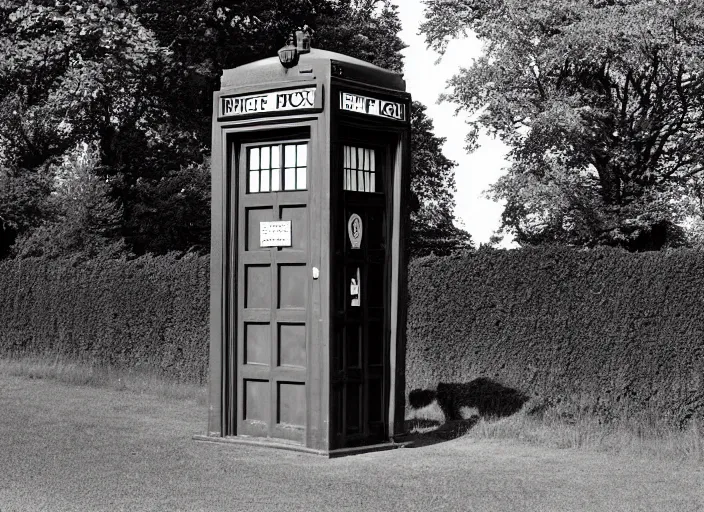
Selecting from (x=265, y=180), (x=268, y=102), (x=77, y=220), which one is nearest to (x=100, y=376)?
(x=265, y=180)

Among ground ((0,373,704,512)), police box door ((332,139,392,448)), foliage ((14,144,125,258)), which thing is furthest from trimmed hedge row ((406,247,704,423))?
foliage ((14,144,125,258))

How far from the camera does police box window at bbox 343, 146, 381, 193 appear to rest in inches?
391

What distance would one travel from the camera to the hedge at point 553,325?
38.1 ft

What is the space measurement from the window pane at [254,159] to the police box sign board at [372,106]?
1002mm

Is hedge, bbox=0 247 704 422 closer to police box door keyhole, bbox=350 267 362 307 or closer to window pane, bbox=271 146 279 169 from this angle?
police box door keyhole, bbox=350 267 362 307

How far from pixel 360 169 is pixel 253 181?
3.30 ft

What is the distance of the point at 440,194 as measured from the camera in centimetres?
4534

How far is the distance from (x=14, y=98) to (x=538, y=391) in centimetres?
2086

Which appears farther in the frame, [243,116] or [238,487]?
[243,116]

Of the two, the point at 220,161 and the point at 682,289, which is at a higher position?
the point at 220,161

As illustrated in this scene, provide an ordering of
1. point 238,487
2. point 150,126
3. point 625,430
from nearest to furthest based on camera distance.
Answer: point 238,487 → point 625,430 → point 150,126

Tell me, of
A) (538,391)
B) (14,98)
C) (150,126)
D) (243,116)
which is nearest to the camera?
(243,116)

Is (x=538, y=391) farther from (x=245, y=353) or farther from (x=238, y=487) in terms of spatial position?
(x=238, y=487)

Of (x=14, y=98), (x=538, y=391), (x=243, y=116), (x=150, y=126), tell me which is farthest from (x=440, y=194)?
(x=243, y=116)
